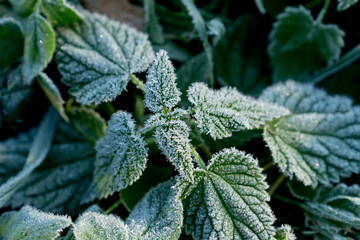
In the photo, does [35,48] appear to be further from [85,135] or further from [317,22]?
[317,22]

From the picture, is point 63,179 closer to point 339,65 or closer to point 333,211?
point 333,211

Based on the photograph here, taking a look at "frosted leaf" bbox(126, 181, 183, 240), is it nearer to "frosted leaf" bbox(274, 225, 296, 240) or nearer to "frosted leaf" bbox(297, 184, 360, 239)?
"frosted leaf" bbox(274, 225, 296, 240)

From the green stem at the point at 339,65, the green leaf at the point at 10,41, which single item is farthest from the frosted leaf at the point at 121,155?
the green stem at the point at 339,65

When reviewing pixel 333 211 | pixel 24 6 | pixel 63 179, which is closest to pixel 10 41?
pixel 24 6

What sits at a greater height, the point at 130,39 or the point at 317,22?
the point at 317,22

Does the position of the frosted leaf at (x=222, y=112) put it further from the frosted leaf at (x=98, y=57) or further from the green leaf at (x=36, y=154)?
the green leaf at (x=36, y=154)

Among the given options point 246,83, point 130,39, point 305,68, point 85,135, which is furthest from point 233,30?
point 85,135
